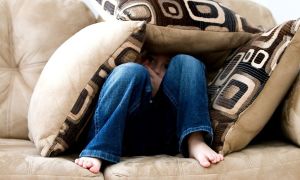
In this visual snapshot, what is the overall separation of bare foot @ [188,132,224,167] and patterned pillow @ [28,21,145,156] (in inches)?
10.6

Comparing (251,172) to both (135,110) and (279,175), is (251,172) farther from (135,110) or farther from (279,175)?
(135,110)

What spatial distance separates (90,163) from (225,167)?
32 centimetres

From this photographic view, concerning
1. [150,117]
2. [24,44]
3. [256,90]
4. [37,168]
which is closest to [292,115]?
[256,90]

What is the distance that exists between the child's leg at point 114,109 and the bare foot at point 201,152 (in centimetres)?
17

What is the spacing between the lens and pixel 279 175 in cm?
109

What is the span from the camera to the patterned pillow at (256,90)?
1138mm

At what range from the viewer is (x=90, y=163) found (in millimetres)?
1059

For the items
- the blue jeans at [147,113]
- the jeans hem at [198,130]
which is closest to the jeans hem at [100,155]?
the blue jeans at [147,113]

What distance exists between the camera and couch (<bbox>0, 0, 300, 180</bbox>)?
40.7 inches

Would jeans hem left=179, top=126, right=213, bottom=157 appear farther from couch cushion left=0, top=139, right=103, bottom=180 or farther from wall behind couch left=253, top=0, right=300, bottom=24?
wall behind couch left=253, top=0, right=300, bottom=24

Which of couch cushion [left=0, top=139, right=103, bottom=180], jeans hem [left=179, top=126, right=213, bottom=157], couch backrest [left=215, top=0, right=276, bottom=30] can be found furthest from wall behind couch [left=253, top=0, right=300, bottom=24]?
couch cushion [left=0, top=139, right=103, bottom=180]

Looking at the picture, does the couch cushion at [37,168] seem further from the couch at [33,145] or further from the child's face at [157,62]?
the child's face at [157,62]

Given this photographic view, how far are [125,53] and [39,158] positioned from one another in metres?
0.35

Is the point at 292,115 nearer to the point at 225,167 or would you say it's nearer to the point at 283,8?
the point at 225,167
